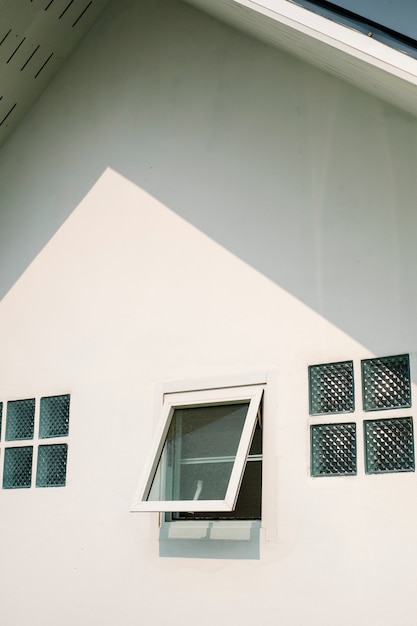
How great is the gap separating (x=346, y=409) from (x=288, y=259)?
977 millimetres

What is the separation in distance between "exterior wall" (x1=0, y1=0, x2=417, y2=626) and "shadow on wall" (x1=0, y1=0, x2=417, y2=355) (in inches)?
0.5

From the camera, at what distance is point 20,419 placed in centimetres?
661

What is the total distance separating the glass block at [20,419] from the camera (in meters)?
6.55

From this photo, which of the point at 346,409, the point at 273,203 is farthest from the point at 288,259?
the point at 346,409

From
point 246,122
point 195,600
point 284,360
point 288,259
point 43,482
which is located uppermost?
point 246,122

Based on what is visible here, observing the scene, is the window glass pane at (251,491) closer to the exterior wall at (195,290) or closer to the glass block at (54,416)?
the exterior wall at (195,290)

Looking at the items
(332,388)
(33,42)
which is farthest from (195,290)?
(33,42)

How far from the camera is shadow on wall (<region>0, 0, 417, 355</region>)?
5.38 m

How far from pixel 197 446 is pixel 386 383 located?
1.24m

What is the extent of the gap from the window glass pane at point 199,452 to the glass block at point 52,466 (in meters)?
0.83

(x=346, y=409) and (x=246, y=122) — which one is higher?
(x=246, y=122)

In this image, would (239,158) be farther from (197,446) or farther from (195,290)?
A: (197,446)

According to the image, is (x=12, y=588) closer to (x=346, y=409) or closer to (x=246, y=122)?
(x=346, y=409)

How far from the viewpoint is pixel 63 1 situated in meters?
6.59
